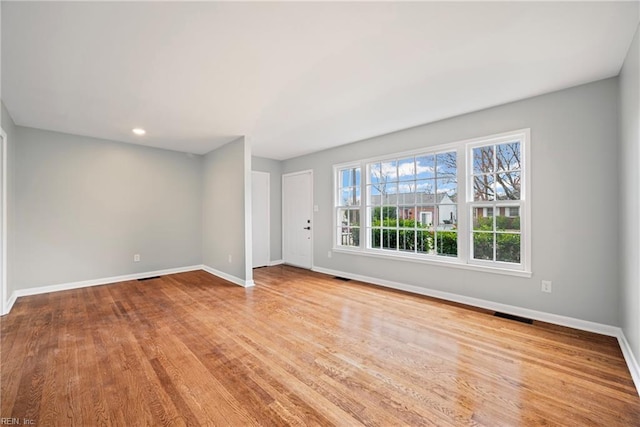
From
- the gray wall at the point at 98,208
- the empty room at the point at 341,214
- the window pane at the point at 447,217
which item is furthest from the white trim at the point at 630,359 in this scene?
the gray wall at the point at 98,208

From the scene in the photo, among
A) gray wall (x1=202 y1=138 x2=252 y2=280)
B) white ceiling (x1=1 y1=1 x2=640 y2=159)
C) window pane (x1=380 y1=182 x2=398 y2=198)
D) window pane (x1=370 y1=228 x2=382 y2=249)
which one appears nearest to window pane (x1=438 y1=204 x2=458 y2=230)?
window pane (x1=380 y1=182 x2=398 y2=198)

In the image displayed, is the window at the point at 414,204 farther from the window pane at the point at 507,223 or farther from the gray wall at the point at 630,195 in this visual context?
the gray wall at the point at 630,195

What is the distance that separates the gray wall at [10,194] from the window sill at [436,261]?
15.2 feet

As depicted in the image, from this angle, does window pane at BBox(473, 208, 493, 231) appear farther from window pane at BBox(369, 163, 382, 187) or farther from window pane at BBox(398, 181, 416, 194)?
window pane at BBox(369, 163, 382, 187)

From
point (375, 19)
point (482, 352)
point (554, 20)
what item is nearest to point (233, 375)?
point (482, 352)

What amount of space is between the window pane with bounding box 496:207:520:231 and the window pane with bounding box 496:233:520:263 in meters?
0.07

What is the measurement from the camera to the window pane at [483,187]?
133 inches

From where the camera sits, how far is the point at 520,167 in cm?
313

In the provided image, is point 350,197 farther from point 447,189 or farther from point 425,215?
point 447,189

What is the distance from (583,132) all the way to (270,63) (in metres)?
3.11

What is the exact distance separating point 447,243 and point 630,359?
1918mm

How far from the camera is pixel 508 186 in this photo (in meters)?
3.24

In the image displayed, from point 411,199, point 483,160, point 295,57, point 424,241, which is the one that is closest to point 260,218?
point 411,199

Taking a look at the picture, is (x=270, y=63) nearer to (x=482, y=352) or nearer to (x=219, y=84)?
(x=219, y=84)
